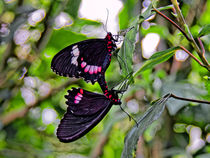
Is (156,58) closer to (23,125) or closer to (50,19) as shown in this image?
(50,19)

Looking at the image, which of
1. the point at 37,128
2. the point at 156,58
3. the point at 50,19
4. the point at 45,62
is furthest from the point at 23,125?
the point at 156,58

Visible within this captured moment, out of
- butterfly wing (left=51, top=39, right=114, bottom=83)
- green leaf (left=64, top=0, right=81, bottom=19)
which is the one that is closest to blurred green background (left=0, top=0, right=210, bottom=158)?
green leaf (left=64, top=0, right=81, bottom=19)

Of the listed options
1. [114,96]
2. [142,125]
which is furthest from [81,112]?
[142,125]

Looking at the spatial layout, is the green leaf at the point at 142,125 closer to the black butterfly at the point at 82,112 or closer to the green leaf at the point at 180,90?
the black butterfly at the point at 82,112

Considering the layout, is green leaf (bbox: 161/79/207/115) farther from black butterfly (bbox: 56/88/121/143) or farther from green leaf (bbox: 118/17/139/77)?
green leaf (bbox: 118/17/139/77)

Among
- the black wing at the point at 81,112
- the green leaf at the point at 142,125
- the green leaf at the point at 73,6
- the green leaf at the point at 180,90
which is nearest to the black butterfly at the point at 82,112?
the black wing at the point at 81,112

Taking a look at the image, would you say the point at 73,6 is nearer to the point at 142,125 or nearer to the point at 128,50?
the point at 128,50
